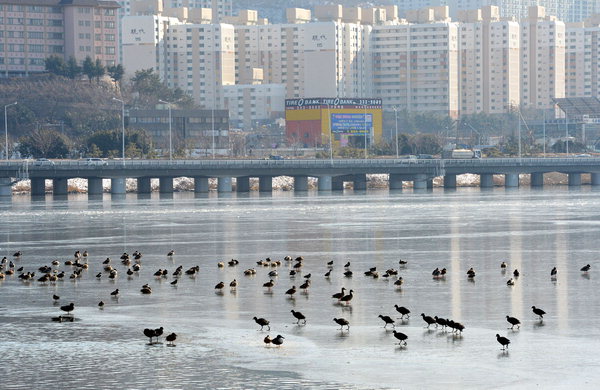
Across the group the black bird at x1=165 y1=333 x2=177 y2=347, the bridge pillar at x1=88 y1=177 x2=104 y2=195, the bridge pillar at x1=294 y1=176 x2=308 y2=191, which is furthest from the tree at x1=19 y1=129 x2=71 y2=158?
the black bird at x1=165 y1=333 x2=177 y2=347

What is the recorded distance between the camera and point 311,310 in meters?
35.9

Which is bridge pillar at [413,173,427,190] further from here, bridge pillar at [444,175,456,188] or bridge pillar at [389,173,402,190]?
bridge pillar at [444,175,456,188]

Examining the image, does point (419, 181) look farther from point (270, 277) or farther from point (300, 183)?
point (270, 277)

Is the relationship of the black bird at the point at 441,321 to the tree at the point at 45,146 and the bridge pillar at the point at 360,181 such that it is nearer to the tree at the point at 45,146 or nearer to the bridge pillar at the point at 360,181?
the bridge pillar at the point at 360,181

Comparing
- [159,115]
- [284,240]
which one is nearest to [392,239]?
[284,240]

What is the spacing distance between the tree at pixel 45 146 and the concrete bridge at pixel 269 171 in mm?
23620

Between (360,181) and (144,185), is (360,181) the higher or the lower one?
the lower one

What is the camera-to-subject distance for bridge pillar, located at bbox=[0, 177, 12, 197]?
424 feet

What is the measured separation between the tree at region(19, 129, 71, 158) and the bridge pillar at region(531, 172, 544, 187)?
58.2 m

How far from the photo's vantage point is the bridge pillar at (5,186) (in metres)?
129

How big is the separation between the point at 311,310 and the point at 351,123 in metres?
154

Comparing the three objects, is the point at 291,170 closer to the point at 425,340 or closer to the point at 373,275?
the point at 373,275

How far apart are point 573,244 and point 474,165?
281ft

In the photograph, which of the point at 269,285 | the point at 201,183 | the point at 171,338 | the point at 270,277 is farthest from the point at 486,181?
the point at 171,338
